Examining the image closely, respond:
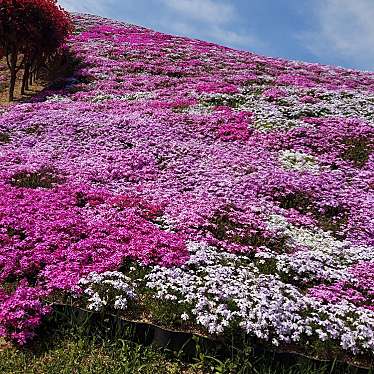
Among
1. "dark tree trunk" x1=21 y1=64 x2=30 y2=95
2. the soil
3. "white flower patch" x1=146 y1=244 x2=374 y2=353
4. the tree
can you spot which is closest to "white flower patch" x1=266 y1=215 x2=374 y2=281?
"white flower patch" x1=146 y1=244 x2=374 y2=353

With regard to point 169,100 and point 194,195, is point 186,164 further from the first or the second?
point 169,100

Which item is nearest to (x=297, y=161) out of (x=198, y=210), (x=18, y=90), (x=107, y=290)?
(x=198, y=210)

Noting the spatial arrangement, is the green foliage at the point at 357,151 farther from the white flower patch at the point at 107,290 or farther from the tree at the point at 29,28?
the tree at the point at 29,28

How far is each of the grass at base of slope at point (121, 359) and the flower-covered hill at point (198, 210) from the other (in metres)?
0.48

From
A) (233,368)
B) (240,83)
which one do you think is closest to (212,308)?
(233,368)

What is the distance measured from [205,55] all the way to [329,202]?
35273 mm

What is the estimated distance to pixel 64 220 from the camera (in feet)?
44.5

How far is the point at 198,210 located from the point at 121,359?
6892 mm

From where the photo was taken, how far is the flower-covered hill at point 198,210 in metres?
10.1

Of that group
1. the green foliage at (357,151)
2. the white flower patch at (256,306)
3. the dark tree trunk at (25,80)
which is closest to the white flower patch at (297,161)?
the green foliage at (357,151)

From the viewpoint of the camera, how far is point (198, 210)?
1515cm

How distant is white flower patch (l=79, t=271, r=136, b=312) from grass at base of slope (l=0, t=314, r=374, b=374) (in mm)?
477

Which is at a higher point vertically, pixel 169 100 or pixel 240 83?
pixel 240 83

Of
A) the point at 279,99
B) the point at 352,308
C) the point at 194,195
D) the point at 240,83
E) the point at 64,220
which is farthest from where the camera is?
the point at 240,83
